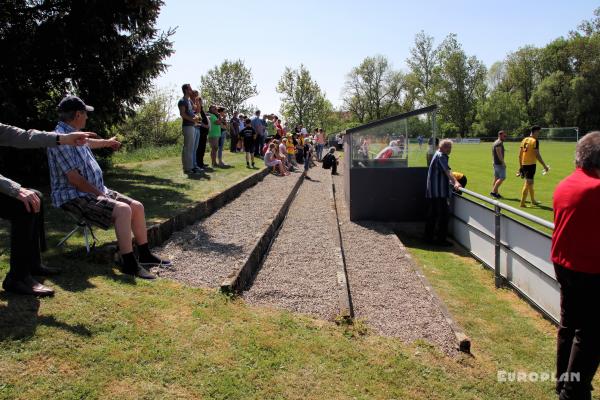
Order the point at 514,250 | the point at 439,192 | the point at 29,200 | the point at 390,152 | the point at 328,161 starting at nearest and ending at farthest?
the point at 29,200 → the point at 514,250 → the point at 439,192 → the point at 390,152 → the point at 328,161

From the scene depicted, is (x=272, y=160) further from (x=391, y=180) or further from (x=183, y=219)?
(x=183, y=219)

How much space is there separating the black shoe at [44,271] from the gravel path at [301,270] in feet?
6.06

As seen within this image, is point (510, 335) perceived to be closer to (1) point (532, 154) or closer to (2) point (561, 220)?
(2) point (561, 220)

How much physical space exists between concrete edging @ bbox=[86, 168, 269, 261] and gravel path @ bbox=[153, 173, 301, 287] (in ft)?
0.35

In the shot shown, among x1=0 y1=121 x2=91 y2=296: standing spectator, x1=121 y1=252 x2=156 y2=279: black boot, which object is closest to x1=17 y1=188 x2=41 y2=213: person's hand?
x1=0 y1=121 x2=91 y2=296: standing spectator

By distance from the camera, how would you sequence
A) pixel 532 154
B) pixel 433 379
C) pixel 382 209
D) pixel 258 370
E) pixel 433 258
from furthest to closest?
pixel 532 154
pixel 382 209
pixel 433 258
pixel 433 379
pixel 258 370

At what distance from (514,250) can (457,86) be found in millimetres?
87615

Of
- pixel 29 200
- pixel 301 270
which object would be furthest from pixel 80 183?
pixel 301 270

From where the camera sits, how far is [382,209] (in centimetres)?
1112

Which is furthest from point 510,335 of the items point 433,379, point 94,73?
point 94,73

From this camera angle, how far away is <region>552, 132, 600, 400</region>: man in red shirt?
354cm

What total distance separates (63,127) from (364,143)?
771 cm

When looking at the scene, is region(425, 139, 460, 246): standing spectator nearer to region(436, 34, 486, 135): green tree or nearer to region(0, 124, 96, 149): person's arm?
region(0, 124, 96, 149): person's arm

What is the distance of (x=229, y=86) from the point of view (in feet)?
204
